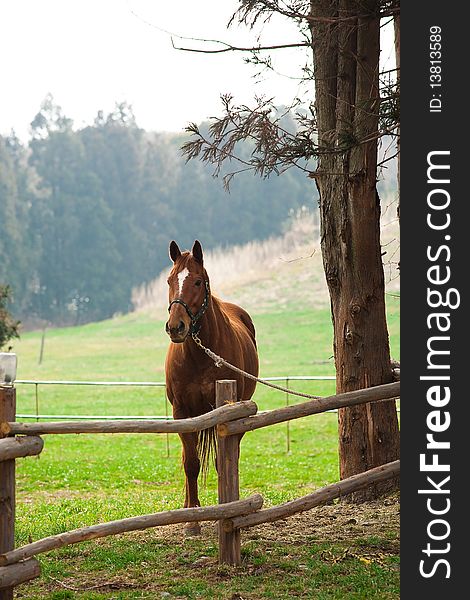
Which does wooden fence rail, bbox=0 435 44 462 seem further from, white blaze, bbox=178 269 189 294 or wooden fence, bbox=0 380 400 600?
white blaze, bbox=178 269 189 294

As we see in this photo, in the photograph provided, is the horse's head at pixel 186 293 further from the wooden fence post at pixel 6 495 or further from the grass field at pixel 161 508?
the wooden fence post at pixel 6 495

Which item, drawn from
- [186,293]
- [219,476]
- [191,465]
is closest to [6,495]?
[219,476]

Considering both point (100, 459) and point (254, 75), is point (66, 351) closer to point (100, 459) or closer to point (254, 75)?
point (100, 459)

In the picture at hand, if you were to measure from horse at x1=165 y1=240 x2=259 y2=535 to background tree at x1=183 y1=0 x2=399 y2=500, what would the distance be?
0.95 metres

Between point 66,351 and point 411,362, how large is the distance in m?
37.8

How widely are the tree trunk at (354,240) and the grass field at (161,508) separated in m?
1.14

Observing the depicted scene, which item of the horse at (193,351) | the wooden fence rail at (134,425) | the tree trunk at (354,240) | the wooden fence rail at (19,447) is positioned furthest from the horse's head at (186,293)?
the wooden fence rail at (19,447)

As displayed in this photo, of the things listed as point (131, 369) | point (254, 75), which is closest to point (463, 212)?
point (254, 75)

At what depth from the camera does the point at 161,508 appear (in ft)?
28.8

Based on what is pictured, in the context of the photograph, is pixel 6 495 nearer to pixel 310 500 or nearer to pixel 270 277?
pixel 310 500

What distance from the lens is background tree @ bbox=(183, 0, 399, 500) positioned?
700cm

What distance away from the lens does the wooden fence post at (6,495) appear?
15.4 ft

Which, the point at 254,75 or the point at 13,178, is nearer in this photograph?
the point at 254,75

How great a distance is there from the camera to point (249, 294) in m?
45.8
